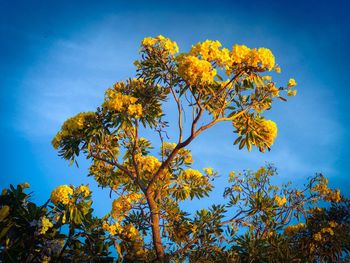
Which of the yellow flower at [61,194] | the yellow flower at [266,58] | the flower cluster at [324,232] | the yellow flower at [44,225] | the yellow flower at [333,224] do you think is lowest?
the yellow flower at [44,225]

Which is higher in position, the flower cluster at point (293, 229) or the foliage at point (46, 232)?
the flower cluster at point (293, 229)

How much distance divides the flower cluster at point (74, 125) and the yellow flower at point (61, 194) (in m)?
1.12

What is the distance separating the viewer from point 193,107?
22.0ft

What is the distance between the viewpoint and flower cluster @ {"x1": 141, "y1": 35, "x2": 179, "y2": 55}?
22.1ft

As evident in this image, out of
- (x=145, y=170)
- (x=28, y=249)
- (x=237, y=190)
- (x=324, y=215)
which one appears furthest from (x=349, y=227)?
(x=28, y=249)

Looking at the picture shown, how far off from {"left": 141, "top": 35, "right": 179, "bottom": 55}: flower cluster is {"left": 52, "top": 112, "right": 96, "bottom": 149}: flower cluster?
1.65 m

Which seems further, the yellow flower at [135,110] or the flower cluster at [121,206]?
the flower cluster at [121,206]

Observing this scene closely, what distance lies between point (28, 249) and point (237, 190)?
593cm

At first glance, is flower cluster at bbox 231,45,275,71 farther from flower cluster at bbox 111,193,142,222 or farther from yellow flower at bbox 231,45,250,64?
flower cluster at bbox 111,193,142,222

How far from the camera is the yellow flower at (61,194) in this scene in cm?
585

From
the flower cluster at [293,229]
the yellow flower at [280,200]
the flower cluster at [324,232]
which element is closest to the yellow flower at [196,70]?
the yellow flower at [280,200]

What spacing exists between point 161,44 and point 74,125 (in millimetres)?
2229

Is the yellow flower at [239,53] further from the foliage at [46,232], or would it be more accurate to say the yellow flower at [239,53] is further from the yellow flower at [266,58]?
the foliage at [46,232]

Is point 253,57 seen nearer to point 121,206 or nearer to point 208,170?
point 208,170
